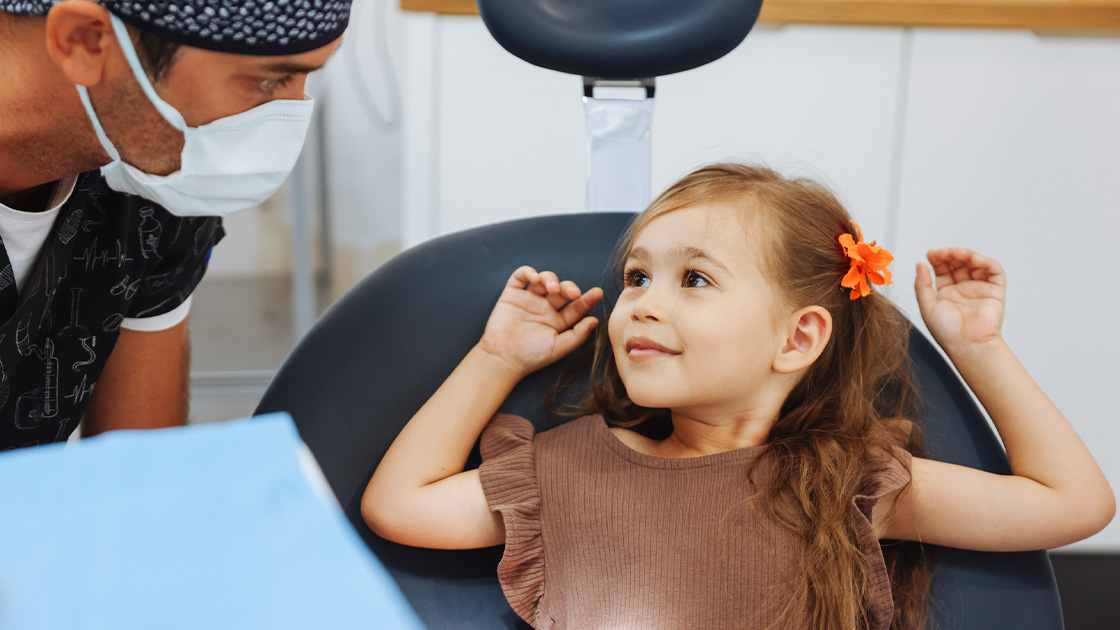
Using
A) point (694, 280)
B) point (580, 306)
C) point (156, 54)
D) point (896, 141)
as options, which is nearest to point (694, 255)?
point (694, 280)

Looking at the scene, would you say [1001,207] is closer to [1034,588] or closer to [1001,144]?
[1001,144]

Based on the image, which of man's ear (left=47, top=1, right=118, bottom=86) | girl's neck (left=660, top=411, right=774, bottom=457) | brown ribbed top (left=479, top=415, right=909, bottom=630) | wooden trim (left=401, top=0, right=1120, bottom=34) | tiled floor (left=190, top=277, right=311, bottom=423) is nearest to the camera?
man's ear (left=47, top=1, right=118, bottom=86)

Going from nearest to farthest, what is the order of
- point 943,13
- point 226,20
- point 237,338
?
point 226,20 → point 943,13 → point 237,338

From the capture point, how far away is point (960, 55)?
147cm

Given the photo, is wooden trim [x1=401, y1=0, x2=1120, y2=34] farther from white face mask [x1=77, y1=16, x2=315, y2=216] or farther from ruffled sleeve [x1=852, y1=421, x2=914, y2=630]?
ruffled sleeve [x1=852, y1=421, x2=914, y2=630]

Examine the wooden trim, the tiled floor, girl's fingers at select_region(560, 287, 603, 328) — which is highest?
the wooden trim

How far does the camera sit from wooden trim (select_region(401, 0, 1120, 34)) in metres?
1.40

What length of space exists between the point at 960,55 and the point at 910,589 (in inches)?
39.6

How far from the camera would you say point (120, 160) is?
0.75 meters

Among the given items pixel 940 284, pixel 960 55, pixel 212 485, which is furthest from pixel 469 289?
pixel 960 55

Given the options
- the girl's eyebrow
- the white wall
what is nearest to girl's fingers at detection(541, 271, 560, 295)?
the girl's eyebrow

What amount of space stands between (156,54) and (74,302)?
0.28 metres

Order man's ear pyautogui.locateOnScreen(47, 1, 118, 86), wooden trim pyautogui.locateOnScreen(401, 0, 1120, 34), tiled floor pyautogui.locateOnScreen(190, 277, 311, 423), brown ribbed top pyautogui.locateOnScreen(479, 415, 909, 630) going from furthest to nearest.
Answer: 1. tiled floor pyautogui.locateOnScreen(190, 277, 311, 423)
2. wooden trim pyautogui.locateOnScreen(401, 0, 1120, 34)
3. brown ribbed top pyautogui.locateOnScreen(479, 415, 909, 630)
4. man's ear pyautogui.locateOnScreen(47, 1, 118, 86)

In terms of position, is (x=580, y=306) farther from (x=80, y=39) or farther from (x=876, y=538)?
(x=80, y=39)
